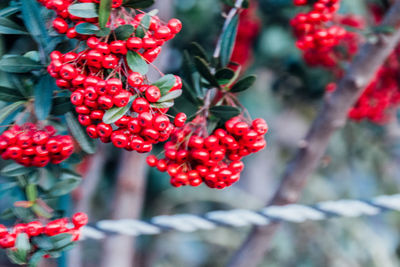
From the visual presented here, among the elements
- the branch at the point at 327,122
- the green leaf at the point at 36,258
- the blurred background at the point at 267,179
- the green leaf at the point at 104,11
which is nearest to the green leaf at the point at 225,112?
the green leaf at the point at 104,11

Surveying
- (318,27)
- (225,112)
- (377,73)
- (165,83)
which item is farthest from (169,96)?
(377,73)

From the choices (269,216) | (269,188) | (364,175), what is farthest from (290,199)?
(269,188)

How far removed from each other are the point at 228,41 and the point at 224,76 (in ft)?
0.21

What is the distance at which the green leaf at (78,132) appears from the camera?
595 mm

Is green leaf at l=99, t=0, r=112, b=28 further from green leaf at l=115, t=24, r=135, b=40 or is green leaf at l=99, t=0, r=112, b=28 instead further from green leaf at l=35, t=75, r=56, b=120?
green leaf at l=35, t=75, r=56, b=120

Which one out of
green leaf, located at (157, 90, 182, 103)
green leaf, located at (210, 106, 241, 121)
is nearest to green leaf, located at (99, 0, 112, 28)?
green leaf, located at (157, 90, 182, 103)

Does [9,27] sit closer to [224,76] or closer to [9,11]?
[9,11]

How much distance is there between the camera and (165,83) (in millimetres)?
502

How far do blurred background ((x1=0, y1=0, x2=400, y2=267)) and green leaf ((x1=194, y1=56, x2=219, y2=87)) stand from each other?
540mm

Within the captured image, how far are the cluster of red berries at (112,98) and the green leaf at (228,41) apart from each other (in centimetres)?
18

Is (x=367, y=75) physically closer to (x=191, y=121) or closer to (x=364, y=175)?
(x=191, y=121)

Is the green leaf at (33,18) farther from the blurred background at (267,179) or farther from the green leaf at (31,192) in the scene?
the blurred background at (267,179)

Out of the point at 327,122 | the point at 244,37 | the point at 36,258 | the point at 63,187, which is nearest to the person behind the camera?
the point at 36,258

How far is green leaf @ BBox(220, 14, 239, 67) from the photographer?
2.09 ft
